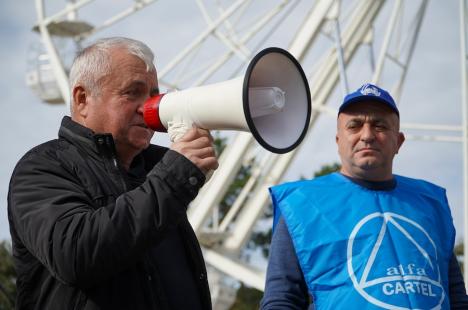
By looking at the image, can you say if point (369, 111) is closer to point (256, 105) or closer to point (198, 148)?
point (256, 105)

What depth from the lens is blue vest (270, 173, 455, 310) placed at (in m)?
3.01

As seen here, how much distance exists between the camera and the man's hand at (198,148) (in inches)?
87.0

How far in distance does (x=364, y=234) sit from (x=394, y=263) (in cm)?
15

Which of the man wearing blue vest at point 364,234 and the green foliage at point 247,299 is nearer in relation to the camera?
the man wearing blue vest at point 364,234

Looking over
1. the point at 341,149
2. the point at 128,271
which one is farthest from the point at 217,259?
the point at 128,271

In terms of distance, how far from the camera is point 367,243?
3.09 metres

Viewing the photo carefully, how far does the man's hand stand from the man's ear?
425mm

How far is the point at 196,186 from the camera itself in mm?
2191

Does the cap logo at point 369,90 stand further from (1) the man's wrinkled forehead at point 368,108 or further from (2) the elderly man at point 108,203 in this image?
(2) the elderly man at point 108,203

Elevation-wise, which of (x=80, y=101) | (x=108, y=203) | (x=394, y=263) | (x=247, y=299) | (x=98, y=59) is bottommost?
(x=247, y=299)

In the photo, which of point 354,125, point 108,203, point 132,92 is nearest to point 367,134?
point 354,125

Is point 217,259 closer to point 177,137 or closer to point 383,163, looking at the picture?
point 383,163

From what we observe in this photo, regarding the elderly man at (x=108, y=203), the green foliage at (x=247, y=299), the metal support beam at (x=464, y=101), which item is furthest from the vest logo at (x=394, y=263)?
the green foliage at (x=247, y=299)

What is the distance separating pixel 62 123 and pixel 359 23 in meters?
12.1
